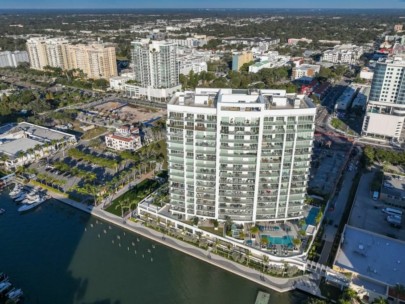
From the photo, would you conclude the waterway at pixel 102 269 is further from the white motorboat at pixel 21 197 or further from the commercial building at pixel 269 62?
the commercial building at pixel 269 62

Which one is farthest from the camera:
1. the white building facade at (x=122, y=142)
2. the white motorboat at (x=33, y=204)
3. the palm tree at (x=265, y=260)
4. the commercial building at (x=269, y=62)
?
the commercial building at (x=269, y=62)

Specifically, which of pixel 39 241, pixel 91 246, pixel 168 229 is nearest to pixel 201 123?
pixel 168 229

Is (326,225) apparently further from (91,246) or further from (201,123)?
(91,246)

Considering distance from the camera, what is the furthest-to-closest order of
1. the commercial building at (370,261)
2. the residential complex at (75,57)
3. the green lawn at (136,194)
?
the residential complex at (75,57) < the green lawn at (136,194) < the commercial building at (370,261)

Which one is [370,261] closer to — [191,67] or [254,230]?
[254,230]

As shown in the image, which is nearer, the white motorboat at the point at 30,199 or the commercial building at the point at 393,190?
the commercial building at the point at 393,190

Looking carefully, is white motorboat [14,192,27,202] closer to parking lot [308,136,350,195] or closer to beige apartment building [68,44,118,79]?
parking lot [308,136,350,195]

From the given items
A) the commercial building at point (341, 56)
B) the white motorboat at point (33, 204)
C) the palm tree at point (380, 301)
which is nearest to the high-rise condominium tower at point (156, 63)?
the white motorboat at point (33, 204)
